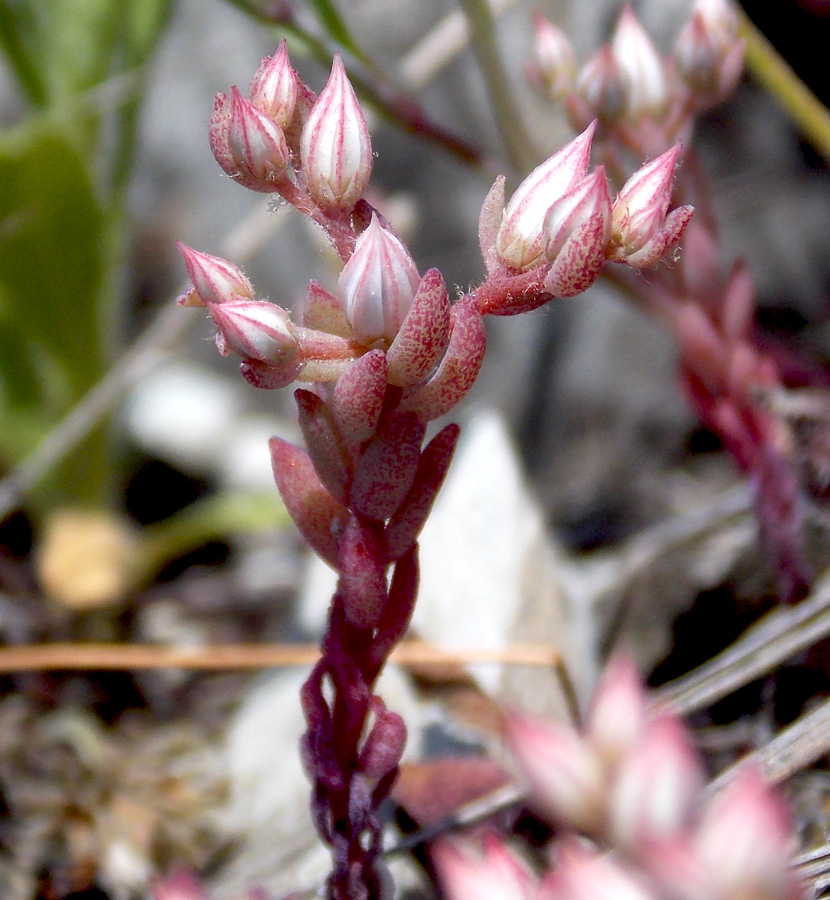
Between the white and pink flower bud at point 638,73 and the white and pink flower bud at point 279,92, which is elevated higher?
the white and pink flower bud at point 638,73

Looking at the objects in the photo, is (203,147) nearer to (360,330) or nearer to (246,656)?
(246,656)

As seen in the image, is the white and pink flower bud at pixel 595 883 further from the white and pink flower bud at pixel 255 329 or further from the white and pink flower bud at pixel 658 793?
the white and pink flower bud at pixel 255 329

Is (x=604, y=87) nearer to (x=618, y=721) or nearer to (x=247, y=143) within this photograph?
(x=247, y=143)

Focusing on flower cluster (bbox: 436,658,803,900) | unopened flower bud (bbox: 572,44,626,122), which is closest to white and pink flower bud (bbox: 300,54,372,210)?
flower cluster (bbox: 436,658,803,900)

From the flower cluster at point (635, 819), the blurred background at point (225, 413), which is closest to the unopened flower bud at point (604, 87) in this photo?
the blurred background at point (225, 413)

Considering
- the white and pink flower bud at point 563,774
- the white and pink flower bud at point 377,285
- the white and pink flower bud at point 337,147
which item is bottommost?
the white and pink flower bud at point 563,774

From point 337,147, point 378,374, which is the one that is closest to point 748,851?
point 378,374

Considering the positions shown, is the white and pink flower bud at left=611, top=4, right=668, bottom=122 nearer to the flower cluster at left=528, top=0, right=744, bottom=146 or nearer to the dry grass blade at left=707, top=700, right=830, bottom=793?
the flower cluster at left=528, top=0, right=744, bottom=146
